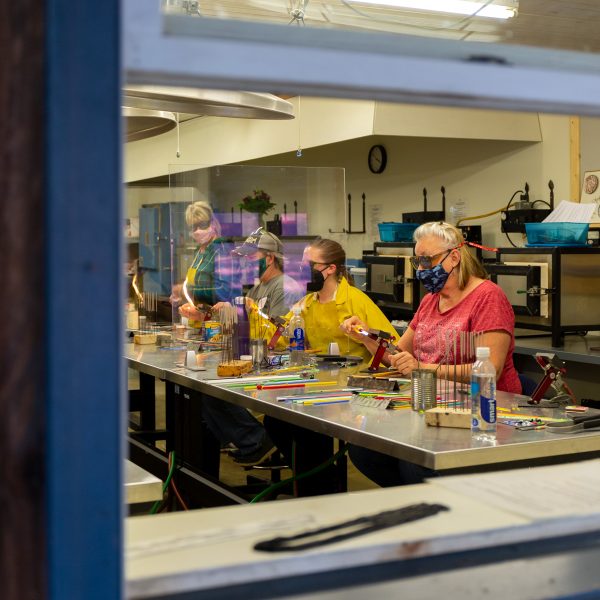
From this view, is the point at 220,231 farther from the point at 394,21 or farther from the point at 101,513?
the point at 101,513

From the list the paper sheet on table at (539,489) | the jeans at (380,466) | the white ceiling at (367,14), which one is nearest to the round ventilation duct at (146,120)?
the white ceiling at (367,14)

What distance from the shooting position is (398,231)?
23.7ft

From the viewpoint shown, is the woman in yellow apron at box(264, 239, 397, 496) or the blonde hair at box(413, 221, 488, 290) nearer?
the blonde hair at box(413, 221, 488, 290)

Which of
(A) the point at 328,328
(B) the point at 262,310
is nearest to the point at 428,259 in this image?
(A) the point at 328,328

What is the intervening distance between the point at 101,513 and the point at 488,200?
660 centimetres

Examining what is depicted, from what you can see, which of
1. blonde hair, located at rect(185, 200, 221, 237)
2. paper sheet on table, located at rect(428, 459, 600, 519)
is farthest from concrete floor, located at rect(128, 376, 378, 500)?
paper sheet on table, located at rect(428, 459, 600, 519)

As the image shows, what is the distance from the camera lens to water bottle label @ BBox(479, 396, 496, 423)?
2.86m

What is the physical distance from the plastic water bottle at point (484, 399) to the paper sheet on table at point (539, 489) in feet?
3.80

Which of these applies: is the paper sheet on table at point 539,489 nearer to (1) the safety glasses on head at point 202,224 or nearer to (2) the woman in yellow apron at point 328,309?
(2) the woman in yellow apron at point 328,309

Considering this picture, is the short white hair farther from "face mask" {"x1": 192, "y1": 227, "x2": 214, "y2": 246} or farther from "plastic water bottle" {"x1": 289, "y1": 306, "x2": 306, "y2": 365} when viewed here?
"face mask" {"x1": 192, "y1": 227, "x2": 214, "y2": 246}

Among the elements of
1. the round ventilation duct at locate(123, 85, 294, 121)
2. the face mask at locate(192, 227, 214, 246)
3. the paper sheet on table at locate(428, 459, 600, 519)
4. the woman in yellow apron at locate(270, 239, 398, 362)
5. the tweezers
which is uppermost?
the round ventilation duct at locate(123, 85, 294, 121)

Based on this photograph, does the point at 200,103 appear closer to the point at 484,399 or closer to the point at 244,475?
the point at 484,399

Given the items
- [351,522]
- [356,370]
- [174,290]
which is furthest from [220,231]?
[351,522]

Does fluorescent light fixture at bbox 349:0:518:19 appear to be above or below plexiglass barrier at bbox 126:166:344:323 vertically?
above
